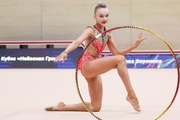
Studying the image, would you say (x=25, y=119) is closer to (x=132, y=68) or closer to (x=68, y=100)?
(x=68, y=100)

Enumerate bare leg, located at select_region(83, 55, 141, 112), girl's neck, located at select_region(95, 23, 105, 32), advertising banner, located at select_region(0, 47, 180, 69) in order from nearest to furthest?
1. bare leg, located at select_region(83, 55, 141, 112)
2. girl's neck, located at select_region(95, 23, 105, 32)
3. advertising banner, located at select_region(0, 47, 180, 69)

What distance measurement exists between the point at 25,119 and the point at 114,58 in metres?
1.19

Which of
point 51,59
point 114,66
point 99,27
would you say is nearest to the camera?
point 114,66

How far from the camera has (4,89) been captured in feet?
23.9

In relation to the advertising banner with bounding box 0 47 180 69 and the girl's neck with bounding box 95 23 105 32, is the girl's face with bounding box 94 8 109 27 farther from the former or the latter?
the advertising banner with bounding box 0 47 180 69

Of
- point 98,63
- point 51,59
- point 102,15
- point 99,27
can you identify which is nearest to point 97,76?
point 98,63

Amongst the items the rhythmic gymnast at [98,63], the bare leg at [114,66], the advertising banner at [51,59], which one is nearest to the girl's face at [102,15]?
the rhythmic gymnast at [98,63]

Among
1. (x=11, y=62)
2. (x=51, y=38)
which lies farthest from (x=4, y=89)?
(x=51, y=38)

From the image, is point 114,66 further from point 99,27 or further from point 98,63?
point 99,27

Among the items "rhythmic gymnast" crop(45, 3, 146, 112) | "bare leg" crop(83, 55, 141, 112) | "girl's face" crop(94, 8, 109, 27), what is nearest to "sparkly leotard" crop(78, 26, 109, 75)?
"rhythmic gymnast" crop(45, 3, 146, 112)

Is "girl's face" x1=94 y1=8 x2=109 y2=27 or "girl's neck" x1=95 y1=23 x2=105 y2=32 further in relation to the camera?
"girl's neck" x1=95 y1=23 x2=105 y2=32

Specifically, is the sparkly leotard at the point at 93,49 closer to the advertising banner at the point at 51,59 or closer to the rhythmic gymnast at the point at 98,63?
the rhythmic gymnast at the point at 98,63

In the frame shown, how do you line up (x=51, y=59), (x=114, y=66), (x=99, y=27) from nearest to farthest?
(x=114, y=66)
(x=99, y=27)
(x=51, y=59)

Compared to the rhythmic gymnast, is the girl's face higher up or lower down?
higher up
